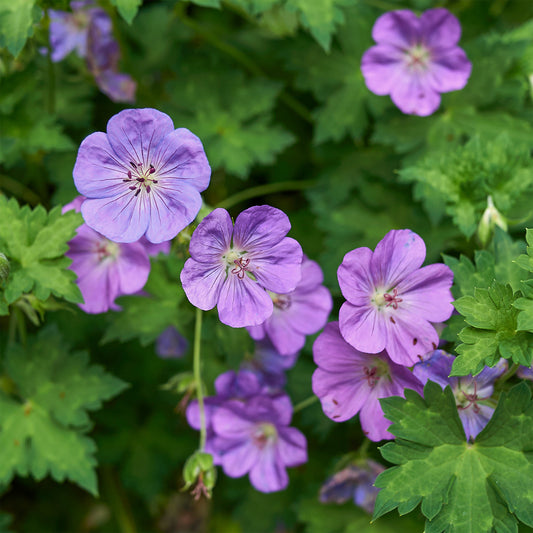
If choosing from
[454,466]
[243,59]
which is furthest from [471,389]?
[243,59]

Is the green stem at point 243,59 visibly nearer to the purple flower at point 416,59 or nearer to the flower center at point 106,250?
the purple flower at point 416,59

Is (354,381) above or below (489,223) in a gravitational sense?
below

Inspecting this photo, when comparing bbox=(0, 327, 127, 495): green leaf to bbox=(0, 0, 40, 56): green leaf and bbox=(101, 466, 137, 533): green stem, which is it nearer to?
bbox=(101, 466, 137, 533): green stem

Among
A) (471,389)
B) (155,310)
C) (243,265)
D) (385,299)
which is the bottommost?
(155,310)

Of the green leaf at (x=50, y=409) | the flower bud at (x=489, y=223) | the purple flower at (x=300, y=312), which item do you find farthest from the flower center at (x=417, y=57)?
the green leaf at (x=50, y=409)

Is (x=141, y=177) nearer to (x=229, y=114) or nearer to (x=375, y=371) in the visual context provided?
(x=375, y=371)

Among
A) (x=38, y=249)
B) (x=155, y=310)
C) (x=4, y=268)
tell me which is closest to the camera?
(x=4, y=268)

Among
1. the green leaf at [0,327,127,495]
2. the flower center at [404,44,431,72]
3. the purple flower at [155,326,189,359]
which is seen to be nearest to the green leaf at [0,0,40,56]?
the green leaf at [0,327,127,495]
